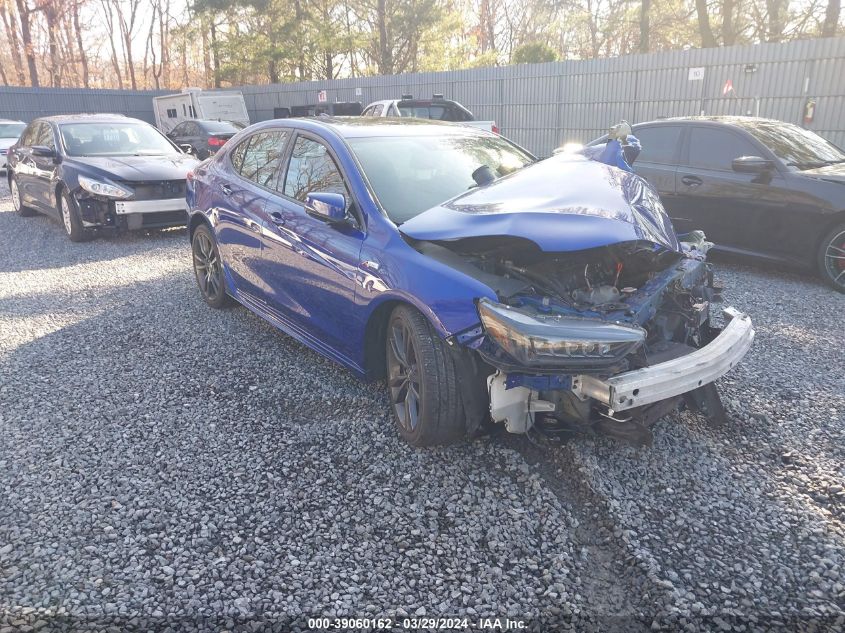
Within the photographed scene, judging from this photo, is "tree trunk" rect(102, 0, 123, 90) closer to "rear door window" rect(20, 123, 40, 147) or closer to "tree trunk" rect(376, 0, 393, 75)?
"tree trunk" rect(376, 0, 393, 75)

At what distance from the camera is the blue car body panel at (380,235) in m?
2.88

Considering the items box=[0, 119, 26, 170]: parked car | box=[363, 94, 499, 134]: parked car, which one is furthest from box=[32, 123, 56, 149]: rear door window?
box=[0, 119, 26, 170]: parked car

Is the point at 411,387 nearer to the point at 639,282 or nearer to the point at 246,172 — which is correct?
the point at 639,282

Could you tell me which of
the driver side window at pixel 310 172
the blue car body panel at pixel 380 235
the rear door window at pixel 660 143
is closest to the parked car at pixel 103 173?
the blue car body panel at pixel 380 235

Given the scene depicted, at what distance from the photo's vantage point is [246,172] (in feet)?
15.8

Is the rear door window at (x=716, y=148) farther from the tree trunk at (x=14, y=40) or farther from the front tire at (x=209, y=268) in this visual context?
the tree trunk at (x=14, y=40)

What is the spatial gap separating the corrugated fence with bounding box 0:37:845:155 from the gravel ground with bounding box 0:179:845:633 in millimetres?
9326

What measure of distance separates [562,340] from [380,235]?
122 cm

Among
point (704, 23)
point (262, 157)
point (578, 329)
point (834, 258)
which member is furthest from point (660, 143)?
point (704, 23)

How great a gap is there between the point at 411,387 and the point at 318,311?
942mm

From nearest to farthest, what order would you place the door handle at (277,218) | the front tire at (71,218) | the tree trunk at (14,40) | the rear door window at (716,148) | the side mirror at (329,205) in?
1. the side mirror at (329,205)
2. the door handle at (277,218)
3. the rear door window at (716,148)
4. the front tire at (71,218)
5. the tree trunk at (14,40)

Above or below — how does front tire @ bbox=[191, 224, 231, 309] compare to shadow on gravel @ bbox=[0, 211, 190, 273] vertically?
above

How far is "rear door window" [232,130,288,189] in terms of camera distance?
14.7 feet

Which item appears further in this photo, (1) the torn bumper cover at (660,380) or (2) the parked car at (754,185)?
(2) the parked car at (754,185)
